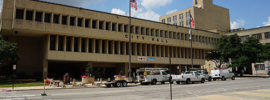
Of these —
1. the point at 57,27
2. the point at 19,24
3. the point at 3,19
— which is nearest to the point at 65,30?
the point at 57,27

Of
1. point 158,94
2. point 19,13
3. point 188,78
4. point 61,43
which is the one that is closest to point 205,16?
point 188,78

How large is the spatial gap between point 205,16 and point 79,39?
6437 cm

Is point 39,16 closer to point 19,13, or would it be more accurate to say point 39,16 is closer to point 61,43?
point 19,13

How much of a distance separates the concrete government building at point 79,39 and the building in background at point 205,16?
1279 inches

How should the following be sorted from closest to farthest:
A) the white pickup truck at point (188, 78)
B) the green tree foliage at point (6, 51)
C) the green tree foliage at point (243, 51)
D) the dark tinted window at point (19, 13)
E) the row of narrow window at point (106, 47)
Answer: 1. the white pickup truck at point (188, 78)
2. the green tree foliage at point (6, 51)
3. the dark tinted window at point (19, 13)
4. the row of narrow window at point (106, 47)
5. the green tree foliage at point (243, 51)

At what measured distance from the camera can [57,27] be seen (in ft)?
116

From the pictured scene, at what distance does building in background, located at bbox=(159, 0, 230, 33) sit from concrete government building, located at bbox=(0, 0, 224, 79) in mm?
32478

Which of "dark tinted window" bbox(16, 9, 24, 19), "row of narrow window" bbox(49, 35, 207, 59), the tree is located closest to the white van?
"row of narrow window" bbox(49, 35, 207, 59)

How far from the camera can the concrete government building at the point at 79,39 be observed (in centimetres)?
3406

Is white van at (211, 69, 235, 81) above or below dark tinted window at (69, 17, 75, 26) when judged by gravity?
below

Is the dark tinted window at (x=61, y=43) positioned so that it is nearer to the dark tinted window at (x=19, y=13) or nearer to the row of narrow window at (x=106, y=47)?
the row of narrow window at (x=106, y=47)

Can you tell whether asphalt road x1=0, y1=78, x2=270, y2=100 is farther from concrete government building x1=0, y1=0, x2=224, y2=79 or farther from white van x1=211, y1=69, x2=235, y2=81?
white van x1=211, y1=69, x2=235, y2=81

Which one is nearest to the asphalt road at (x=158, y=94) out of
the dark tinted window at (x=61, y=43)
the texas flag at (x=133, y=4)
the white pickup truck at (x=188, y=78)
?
the white pickup truck at (x=188, y=78)

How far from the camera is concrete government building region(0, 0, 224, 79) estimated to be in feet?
112
